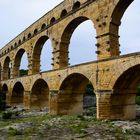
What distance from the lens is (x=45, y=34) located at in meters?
24.2

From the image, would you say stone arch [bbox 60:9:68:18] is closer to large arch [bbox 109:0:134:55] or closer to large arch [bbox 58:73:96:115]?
large arch [bbox 58:73:96:115]

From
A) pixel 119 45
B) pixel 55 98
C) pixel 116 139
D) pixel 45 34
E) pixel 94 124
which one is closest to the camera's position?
pixel 116 139

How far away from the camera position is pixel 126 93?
15570 millimetres

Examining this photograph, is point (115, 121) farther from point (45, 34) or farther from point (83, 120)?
point (45, 34)

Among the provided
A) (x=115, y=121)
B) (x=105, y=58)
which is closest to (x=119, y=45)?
(x=105, y=58)

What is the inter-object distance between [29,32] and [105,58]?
588 inches

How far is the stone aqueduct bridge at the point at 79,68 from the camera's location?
48.8 feet

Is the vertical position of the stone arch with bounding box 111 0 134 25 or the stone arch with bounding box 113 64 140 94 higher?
the stone arch with bounding box 111 0 134 25

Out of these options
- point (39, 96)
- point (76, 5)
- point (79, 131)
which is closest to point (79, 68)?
point (76, 5)

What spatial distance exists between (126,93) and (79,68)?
3469mm

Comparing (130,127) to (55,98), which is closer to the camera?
(130,127)

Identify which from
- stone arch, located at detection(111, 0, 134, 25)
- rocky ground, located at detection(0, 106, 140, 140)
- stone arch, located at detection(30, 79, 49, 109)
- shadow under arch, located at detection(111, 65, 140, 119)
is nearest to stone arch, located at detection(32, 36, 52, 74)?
stone arch, located at detection(30, 79, 49, 109)

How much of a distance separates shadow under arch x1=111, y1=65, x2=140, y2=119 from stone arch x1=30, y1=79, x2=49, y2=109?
35.8 feet

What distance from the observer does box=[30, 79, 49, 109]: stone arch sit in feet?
83.0
